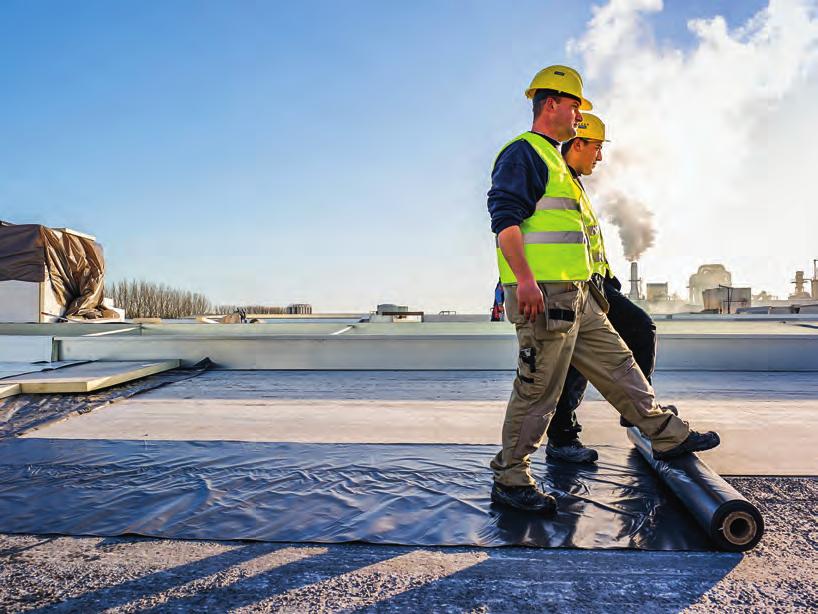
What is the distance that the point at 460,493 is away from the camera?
2.19 m

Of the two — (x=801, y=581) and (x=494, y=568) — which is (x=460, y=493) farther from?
(x=801, y=581)

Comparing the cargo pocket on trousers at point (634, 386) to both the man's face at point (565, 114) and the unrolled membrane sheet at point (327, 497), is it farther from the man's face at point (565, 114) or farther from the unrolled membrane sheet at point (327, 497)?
the man's face at point (565, 114)

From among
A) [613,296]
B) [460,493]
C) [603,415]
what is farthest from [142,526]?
[603,415]

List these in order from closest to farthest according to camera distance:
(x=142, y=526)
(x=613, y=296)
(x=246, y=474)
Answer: (x=142, y=526) < (x=246, y=474) < (x=613, y=296)

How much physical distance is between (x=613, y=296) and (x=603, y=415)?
1.38m

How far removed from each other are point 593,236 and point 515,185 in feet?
2.05

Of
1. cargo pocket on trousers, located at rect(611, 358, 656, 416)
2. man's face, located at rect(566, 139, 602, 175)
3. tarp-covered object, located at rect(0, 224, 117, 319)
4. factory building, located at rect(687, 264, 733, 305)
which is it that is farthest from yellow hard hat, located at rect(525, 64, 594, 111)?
factory building, located at rect(687, 264, 733, 305)

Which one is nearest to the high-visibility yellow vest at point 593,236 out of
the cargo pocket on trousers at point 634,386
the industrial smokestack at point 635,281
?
the cargo pocket on trousers at point 634,386

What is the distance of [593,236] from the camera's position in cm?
245

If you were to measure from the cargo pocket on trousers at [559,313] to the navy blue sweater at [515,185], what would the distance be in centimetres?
31

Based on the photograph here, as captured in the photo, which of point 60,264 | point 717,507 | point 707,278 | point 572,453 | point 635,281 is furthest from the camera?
point 707,278

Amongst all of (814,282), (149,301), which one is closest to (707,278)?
(814,282)

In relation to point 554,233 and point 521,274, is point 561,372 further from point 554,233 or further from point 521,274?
point 554,233

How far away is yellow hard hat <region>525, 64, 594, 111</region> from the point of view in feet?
7.23
